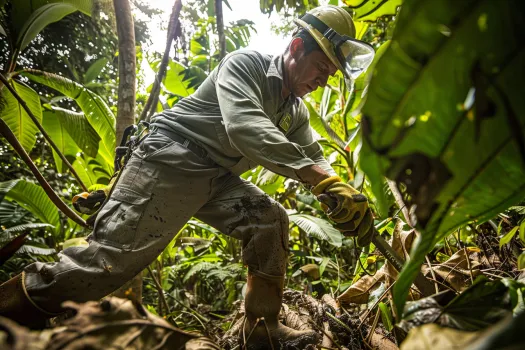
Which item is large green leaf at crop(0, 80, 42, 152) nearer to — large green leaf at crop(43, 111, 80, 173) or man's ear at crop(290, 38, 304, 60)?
large green leaf at crop(43, 111, 80, 173)

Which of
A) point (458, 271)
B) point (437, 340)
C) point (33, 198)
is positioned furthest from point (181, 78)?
point (437, 340)

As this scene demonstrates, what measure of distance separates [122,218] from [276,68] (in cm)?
103

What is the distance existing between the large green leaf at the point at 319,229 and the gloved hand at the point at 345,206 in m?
0.98

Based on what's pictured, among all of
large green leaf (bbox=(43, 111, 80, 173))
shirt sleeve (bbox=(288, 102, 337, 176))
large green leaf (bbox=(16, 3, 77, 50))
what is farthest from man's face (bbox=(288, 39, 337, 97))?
large green leaf (bbox=(43, 111, 80, 173))

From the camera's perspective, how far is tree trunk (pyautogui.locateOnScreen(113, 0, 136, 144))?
7.53ft

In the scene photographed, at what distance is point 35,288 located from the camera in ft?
4.09

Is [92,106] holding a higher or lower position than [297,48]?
lower

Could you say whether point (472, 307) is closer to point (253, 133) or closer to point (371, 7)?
point (371, 7)

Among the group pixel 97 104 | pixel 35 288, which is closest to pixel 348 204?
pixel 35 288

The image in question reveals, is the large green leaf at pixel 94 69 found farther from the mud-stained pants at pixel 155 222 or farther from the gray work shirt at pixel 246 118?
the mud-stained pants at pixel 155 222

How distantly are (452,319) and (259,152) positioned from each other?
2.97 feet

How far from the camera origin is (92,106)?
3.04 metres

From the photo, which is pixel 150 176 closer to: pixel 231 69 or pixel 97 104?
pixel 231 69

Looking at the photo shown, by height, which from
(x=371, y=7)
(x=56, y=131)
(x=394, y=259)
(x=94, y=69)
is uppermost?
(x=371, y=7)
